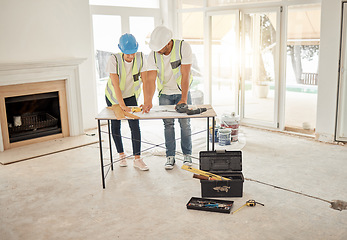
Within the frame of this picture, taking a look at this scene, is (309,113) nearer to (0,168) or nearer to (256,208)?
(256,208)

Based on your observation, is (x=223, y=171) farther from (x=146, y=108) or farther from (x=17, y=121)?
(x=17, y=121)

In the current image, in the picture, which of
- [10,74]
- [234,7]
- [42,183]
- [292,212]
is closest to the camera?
[292,212]

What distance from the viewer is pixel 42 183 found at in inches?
163

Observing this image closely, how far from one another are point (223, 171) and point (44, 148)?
8.99 feet

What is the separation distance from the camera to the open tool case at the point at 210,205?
11.0 ft

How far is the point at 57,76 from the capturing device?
222 inches

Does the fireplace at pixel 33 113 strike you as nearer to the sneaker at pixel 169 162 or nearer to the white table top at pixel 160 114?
the white table top at pixel 160 114

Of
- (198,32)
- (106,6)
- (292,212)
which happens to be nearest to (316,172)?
(292,212)

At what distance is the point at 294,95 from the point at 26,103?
3.95 metres

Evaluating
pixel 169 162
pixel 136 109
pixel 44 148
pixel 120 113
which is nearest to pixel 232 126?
pixel 169 162

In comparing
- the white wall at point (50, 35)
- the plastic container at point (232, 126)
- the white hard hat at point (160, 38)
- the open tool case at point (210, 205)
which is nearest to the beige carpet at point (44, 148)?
the white wall at point (50, 35)

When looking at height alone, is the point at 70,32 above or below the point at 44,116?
above

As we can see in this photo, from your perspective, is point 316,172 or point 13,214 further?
point 316,172

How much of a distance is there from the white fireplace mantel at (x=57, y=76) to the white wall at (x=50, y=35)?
170mm
